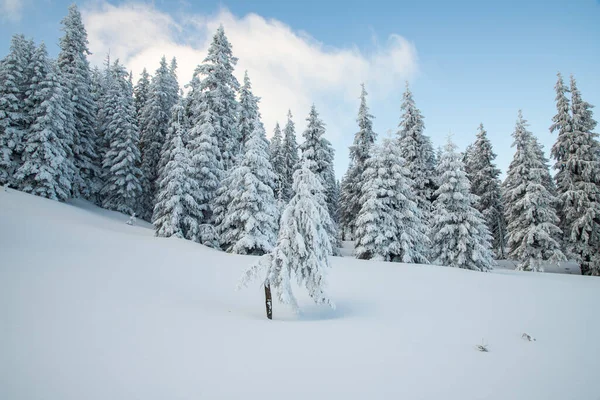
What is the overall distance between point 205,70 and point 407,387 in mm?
29825

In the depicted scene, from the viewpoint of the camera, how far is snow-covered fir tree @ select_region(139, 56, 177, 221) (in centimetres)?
3625

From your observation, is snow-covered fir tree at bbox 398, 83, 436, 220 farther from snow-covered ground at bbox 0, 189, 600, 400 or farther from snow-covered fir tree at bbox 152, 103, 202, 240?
snow-covered fir tree at bbox 152, 103, 202, 240

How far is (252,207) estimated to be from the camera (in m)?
21.0

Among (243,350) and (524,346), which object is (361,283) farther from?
(243,350)

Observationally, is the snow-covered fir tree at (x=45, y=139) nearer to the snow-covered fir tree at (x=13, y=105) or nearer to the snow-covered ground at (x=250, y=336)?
the snow-covered fir tree at (x=13, y=105)

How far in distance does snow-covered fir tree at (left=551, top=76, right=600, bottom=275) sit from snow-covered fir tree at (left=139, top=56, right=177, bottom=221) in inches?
1592

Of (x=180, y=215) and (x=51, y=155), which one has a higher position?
(x=51, y=155)

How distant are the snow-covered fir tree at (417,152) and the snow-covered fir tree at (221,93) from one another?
15768 millimetres

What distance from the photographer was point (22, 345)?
5.20 metres

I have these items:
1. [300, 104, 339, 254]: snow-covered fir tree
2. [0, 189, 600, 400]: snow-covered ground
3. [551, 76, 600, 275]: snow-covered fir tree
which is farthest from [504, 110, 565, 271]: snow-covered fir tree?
[300, 104, 339, 254]: snow-covered fir tree

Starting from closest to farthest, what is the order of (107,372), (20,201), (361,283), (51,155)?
(107,372) < (361,283) < (20,201) < (51,155)

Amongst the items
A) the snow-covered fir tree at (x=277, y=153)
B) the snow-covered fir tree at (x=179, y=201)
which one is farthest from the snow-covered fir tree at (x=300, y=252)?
the snow-covered fir tree at (x=277, y=153)

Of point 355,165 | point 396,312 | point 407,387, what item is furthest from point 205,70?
point 407,387

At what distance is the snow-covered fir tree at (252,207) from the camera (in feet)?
66.7
